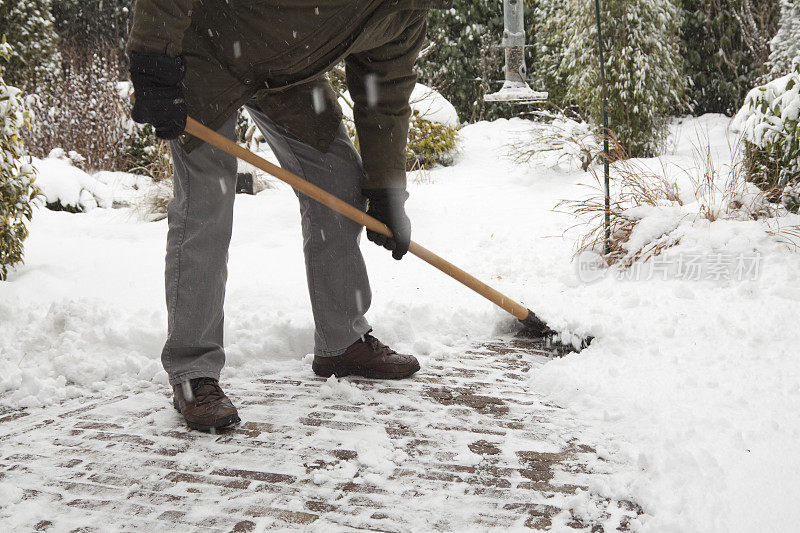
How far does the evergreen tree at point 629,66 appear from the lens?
730 cm

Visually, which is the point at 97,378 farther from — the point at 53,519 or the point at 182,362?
the point at 53,519

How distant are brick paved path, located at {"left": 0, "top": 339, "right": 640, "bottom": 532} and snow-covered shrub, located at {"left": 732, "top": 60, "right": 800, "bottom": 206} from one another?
214 centimetres

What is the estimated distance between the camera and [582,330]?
286 centimetres

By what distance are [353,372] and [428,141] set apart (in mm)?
5331

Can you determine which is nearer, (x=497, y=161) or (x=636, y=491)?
(x=636, y=491)

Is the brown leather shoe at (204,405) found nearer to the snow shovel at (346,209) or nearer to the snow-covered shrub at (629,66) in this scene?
the snow shovel at (346,209)

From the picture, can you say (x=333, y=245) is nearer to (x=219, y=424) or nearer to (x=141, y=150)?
(x=219, y=424)

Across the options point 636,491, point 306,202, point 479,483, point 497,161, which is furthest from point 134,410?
point 497,161

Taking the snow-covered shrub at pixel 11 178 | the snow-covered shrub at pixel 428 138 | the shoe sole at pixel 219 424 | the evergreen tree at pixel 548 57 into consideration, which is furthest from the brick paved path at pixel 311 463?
the evergreen tree at pixel 548 57

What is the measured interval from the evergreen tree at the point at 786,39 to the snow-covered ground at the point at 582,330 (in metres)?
4.91

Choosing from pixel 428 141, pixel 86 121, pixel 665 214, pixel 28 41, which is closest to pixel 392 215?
pixel 665 214

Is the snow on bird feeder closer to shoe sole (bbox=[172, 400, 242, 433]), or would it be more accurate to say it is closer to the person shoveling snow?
the person shoveling snow

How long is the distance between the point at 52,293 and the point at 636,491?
3.09 metres

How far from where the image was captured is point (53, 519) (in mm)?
1570
